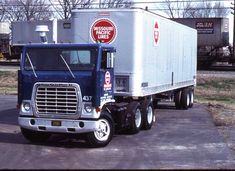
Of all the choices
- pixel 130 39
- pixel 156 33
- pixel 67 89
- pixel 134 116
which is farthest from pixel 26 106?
pixel 156 33

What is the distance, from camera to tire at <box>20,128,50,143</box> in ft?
43.3

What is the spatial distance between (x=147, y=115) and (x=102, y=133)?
10.0 feet

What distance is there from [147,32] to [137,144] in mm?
3508

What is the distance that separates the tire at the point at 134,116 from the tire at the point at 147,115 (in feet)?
0.80

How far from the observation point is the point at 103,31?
14953 mm

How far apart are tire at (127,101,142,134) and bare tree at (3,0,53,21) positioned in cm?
6672

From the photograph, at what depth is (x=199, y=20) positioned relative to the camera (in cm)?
4553

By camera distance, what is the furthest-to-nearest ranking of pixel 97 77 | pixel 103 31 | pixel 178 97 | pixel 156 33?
pixel 178 97 < pixel 156 33 < pixel 103 31 < pixel 97 77

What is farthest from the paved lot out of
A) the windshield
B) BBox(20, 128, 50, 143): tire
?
the windshield

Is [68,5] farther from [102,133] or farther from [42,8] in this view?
[102,133]

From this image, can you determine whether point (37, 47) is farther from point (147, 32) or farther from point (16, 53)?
point (16, 53)

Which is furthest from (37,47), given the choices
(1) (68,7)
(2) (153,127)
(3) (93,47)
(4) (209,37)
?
(1) (68,7)

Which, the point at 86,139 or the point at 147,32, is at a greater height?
the point at 147,32

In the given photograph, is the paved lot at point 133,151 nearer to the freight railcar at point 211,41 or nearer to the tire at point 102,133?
the tire at point 102,133
